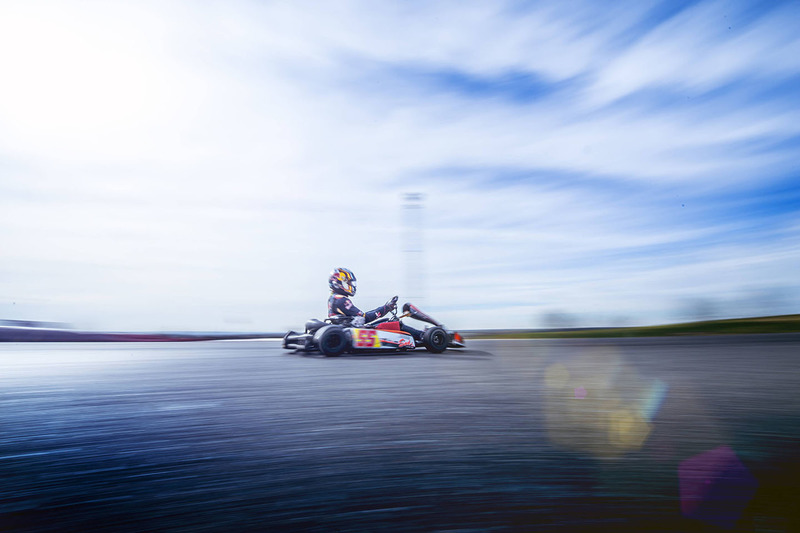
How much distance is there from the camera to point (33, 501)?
2.22m

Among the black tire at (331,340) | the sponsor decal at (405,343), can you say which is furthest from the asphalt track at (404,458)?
the sponsor decal at (405,343)

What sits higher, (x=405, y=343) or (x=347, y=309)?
(x=347, y=309)

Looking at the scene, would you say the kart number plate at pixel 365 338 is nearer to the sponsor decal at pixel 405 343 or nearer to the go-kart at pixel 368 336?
the go-kart at pixel 368 336

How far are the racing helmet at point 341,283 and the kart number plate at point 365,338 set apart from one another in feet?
5.63

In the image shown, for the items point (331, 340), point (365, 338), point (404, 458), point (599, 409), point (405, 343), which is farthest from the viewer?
point (405, 343)

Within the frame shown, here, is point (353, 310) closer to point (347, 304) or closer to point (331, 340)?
point (347, 304)

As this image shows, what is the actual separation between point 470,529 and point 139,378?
21.0 feet

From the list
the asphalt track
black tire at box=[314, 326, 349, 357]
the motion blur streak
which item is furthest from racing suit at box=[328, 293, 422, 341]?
the asphalt track

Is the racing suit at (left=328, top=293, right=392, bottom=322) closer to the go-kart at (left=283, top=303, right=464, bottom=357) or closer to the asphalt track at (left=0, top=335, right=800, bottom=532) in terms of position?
the go-kart at (left=283, top=303, right=464, bottom=357)

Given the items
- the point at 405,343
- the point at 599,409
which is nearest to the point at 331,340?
the point at 405,343

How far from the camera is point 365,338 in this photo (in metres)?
12.3

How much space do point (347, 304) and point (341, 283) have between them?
77cm

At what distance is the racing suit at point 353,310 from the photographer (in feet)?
42.5

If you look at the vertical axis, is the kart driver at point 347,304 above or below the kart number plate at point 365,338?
above
